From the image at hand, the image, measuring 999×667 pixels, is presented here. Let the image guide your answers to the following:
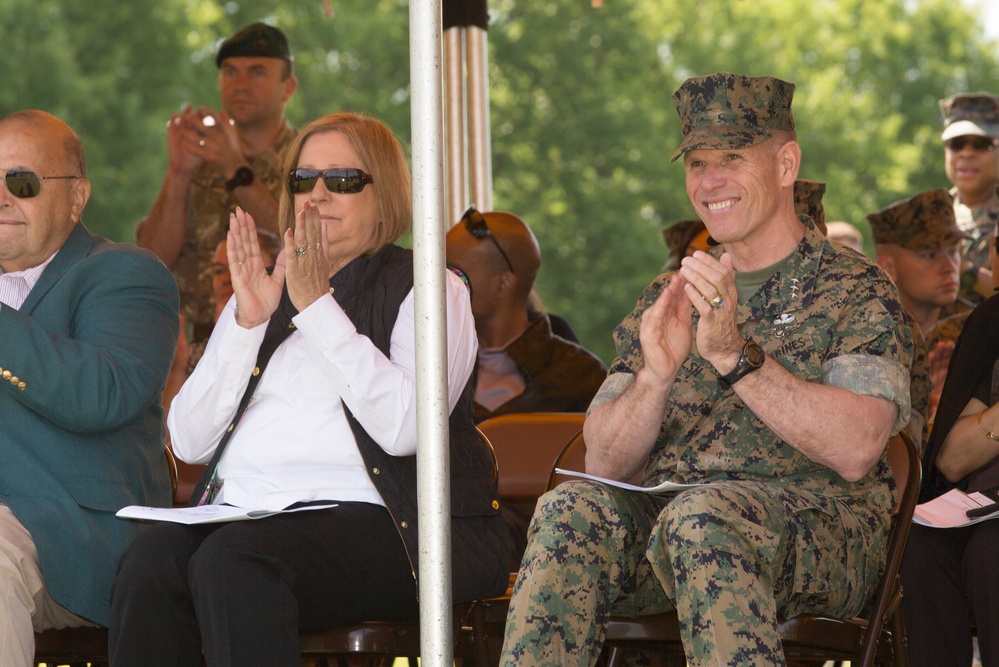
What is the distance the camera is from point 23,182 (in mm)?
3332

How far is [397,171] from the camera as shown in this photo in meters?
3.34

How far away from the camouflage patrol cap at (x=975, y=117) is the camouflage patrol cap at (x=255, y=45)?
3.00m

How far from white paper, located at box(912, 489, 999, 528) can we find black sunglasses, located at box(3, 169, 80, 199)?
2.16 metres

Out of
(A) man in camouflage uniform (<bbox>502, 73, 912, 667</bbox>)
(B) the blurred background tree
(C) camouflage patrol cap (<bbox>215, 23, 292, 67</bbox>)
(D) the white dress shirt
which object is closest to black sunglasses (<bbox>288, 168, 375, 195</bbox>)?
(D) the white dress shirt

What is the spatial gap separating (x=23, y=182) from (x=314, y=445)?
100 cm

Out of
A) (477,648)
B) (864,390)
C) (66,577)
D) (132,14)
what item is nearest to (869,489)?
(864,390)

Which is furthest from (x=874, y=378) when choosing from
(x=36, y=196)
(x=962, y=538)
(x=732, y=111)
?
(x=36, y=196)

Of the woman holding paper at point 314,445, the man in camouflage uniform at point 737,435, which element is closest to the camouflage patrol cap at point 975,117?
Result: the man in camouflage uniform at point 737,435

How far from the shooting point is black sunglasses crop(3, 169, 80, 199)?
10.9 ft

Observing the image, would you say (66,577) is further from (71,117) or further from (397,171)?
(71,117)

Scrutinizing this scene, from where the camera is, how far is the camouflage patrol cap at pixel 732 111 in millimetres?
3250

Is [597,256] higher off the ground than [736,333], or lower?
higher

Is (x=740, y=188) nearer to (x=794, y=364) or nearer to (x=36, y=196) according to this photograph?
(x=794, y=364)

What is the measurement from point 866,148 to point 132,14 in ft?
40.7
